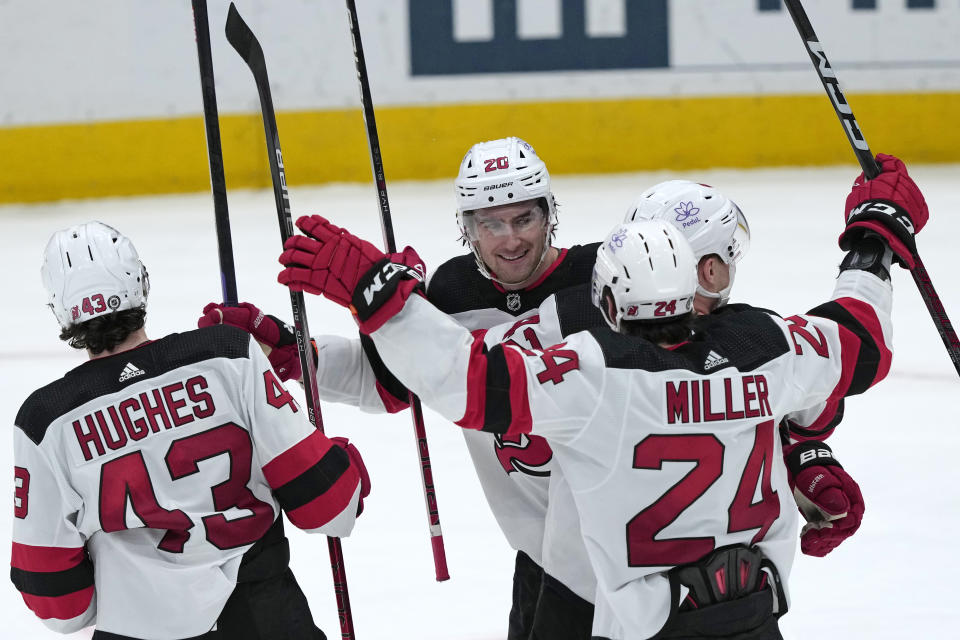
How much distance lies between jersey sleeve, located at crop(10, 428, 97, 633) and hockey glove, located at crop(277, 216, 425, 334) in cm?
44

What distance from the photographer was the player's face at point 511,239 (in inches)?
83.5

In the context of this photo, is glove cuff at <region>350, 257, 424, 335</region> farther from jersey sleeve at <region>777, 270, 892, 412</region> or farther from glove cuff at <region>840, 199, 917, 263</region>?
glove cuff at <region>840, 199, 917, 263</region>

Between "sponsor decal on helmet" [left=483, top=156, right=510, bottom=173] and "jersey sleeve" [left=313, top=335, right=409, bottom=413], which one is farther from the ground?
"sponsor decal on helmet" [left=483, top=156, right=510, bottom=173]

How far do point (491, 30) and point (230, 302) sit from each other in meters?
5.65

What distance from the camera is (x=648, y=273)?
64.7 inches

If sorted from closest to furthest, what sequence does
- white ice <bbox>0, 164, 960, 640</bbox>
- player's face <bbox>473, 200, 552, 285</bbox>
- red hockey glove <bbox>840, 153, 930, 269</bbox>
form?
red hockey glove <bbox>840, 153, 930, 269</bbox>, player's face <bbox>473, 200, 552, 285</bbox>, white ice <bbox>0, 164, 960, 640</bbox>

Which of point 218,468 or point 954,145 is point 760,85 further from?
point 218,468

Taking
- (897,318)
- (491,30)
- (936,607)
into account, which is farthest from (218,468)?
(491,30)

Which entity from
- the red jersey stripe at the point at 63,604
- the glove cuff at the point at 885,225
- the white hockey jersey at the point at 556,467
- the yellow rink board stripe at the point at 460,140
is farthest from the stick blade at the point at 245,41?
the yellow rink board stripe at the point at 460,140

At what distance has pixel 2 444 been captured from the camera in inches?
161

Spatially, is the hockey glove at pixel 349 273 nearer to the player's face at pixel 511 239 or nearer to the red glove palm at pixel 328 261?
the red glove palm at pixel 328 261

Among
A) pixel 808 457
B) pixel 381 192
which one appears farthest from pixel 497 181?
pixel 808 457

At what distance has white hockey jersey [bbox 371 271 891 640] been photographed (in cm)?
160

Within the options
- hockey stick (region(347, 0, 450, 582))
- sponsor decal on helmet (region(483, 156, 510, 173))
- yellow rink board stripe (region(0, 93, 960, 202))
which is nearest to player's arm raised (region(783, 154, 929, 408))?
sponsor decal on helmet (region(483, 156, 510, 173))
